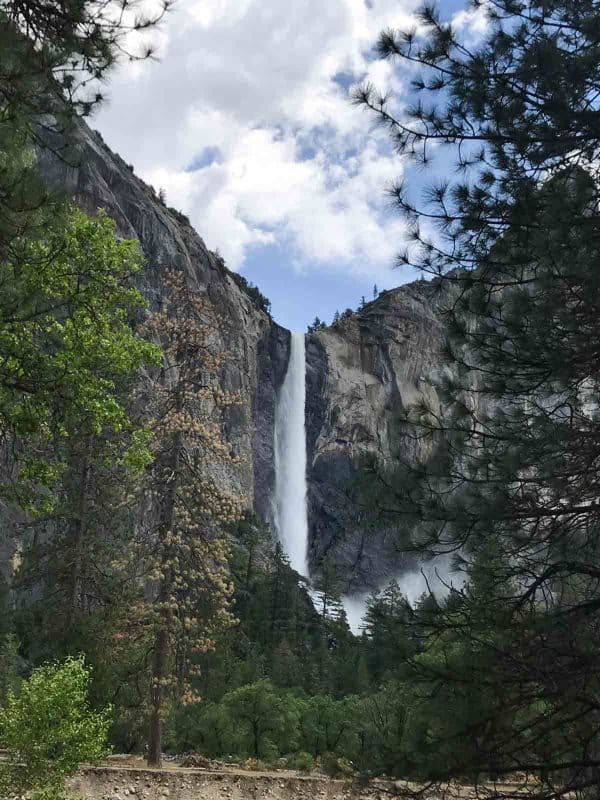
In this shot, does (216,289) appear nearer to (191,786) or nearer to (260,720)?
(260,720)

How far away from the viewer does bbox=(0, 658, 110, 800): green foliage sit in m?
8.01

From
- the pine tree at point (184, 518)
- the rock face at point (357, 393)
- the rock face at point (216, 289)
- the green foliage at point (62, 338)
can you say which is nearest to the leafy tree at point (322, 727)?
the pine tree at point (184, 518)

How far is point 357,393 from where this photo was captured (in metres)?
79.2

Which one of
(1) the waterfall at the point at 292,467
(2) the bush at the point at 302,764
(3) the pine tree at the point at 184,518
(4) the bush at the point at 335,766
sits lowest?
(4) the bush at the point at 335,766

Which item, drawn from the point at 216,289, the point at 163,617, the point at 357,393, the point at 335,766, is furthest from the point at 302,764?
the point at 357,393

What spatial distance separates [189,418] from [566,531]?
8.62m

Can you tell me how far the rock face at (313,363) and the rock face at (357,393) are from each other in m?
0.12

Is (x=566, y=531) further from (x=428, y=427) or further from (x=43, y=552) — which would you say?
(x=43, y=552)

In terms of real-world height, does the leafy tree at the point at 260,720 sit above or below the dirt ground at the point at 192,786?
above

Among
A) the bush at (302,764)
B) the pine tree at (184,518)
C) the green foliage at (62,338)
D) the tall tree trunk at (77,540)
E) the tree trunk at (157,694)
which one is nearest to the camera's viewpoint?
the green foliage at (62,338)

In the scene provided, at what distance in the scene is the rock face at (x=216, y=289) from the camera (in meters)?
49.5

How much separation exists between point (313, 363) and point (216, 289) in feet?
59.4

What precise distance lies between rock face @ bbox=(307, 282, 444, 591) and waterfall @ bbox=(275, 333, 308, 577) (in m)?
1.02

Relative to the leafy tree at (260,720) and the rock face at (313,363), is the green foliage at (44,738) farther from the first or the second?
the rock face at (313,363)
